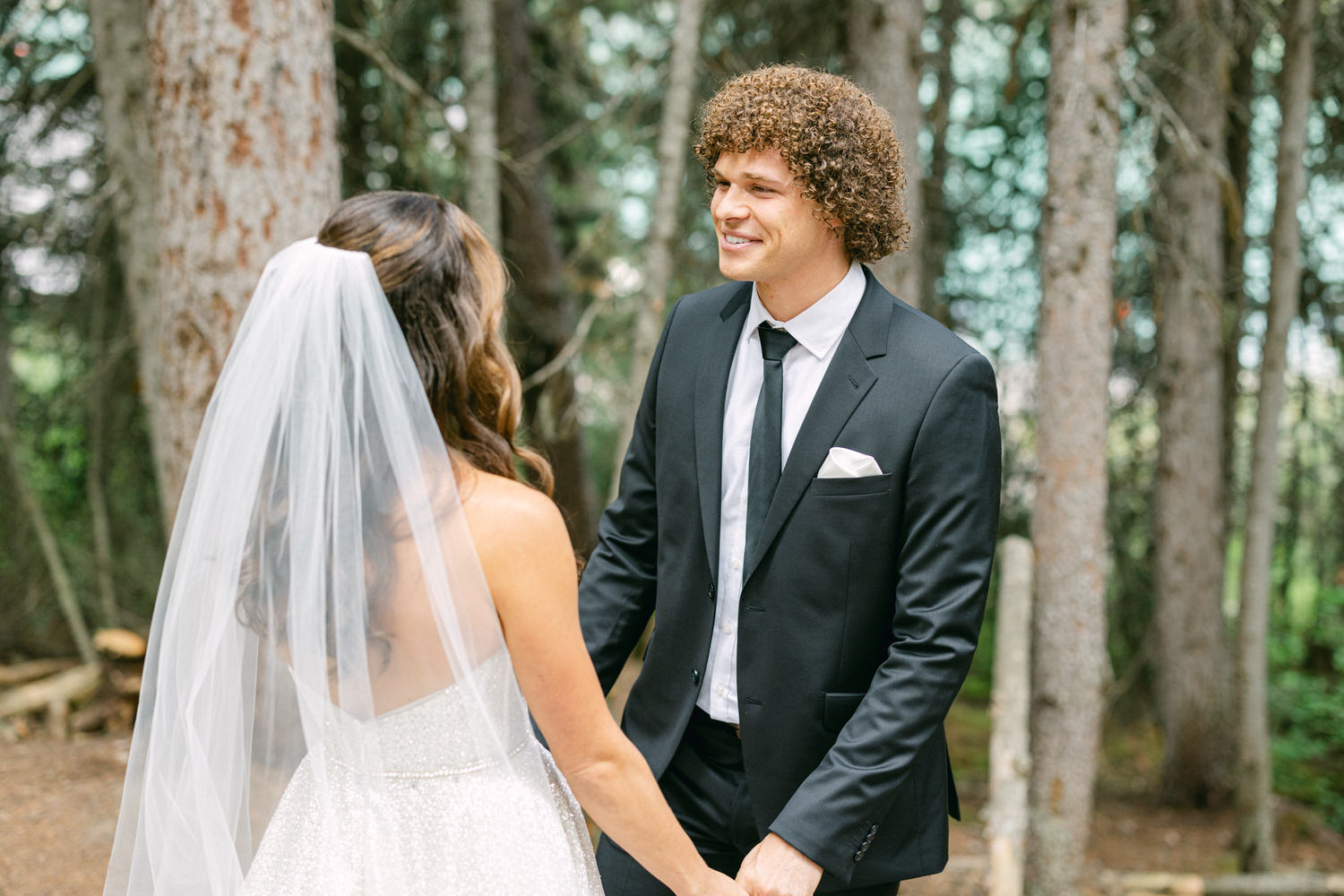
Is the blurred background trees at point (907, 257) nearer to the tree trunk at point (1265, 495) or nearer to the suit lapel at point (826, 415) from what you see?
Result: the tree trunk at point (1265, 495)

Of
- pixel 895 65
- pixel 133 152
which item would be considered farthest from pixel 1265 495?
pixel 133 152

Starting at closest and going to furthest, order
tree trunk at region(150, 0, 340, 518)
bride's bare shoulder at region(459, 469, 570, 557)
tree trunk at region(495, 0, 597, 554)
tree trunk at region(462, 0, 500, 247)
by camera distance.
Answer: bride's bare shoulder at region(459, 469, 570, 557)
tree trunk at region(150, 0, 340, 518)
tree trunk at region(462, 0, 500, 247)
tree trunk at region(495, 0, 597, 554)

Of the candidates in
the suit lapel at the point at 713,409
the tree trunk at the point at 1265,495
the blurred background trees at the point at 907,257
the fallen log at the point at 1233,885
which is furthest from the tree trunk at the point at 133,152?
the tree trunk at the point at 1265,495

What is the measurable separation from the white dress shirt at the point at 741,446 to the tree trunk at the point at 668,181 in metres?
2.89

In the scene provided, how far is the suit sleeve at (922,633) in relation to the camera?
2.12 meters

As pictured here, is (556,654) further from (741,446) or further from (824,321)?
(824,321)

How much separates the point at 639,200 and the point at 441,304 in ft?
27.1

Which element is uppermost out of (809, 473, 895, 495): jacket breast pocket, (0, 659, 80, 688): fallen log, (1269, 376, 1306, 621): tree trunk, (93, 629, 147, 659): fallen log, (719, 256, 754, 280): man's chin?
(719, 256, 754, 280): man's chin

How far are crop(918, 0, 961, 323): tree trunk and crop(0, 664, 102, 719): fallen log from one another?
21.6 feet

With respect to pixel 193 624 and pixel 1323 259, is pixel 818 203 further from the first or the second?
pixel 1323 259

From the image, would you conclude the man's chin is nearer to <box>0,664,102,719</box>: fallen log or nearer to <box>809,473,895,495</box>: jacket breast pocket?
<box>809,473,895,495</box>: jacket breast pocket

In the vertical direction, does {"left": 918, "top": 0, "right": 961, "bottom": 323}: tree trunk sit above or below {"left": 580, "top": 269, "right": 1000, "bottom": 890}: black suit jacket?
above

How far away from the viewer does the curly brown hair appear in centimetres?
231

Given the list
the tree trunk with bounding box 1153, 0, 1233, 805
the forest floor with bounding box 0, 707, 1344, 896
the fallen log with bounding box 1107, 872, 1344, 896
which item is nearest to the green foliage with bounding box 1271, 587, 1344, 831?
the forest floor with bounding box 0, 707, 1344, 896
